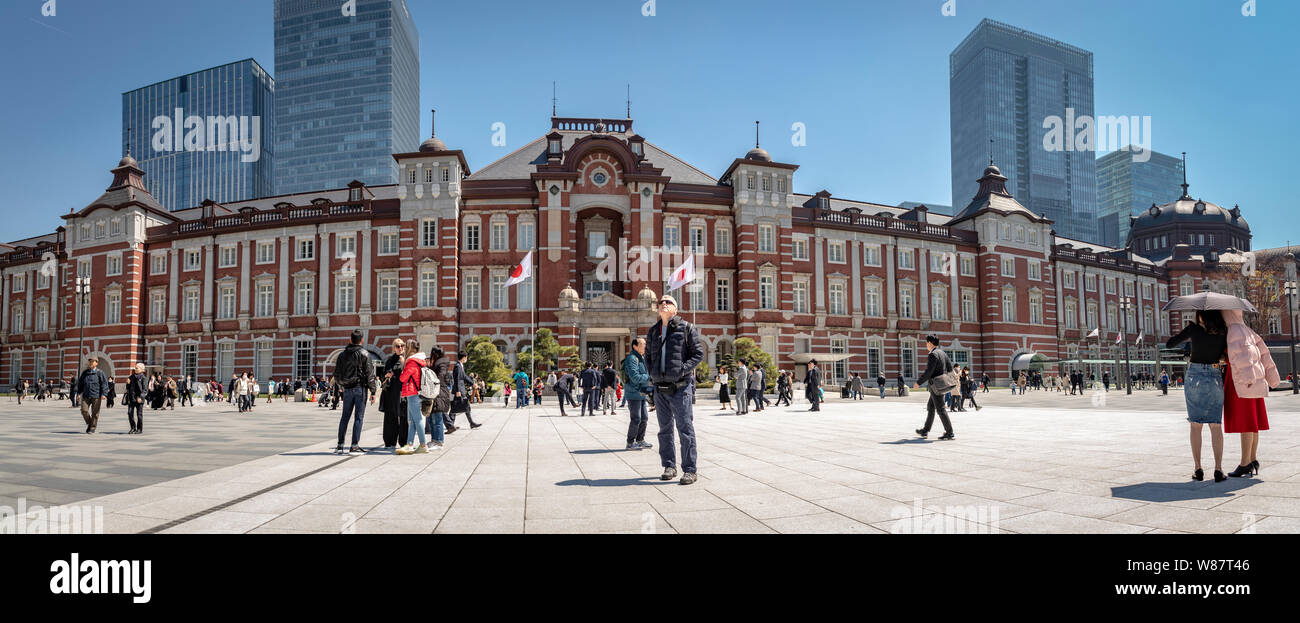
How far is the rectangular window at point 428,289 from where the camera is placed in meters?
39.3

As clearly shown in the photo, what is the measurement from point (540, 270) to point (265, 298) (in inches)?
751

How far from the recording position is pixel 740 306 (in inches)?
1633

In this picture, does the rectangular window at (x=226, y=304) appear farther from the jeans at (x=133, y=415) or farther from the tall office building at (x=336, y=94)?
the tall office building at (x=336, y=94)

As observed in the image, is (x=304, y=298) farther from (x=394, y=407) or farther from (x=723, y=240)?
(x=394, y=407)

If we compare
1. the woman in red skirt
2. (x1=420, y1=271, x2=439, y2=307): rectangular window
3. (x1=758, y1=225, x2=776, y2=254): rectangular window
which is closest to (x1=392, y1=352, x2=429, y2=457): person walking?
the woman in red skirt

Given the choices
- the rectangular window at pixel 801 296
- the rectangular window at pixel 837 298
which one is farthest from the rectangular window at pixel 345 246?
the rectangular window at pixel 837 298

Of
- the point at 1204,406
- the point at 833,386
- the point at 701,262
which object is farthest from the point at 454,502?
the point at 833,386

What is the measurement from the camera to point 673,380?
6.86 m

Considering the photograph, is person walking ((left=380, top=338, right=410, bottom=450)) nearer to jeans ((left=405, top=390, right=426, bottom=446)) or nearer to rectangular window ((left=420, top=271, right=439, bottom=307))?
jeans ((left=405, top=390, right=426, bottom=446))

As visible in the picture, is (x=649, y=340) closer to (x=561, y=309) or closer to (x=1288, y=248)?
(x=561, y=309)

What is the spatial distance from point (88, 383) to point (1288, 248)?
10149 centimetres

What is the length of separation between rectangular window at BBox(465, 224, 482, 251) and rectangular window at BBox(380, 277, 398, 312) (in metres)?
5.38

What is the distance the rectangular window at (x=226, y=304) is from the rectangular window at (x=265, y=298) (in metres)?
2.01

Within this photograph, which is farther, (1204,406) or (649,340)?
(649,340)
